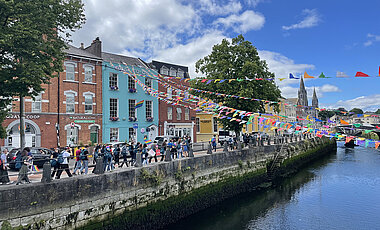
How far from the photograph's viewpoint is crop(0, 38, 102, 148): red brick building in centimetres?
2031

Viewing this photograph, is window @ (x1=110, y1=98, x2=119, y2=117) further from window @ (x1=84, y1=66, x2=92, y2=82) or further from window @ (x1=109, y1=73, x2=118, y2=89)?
window @ (x1=84, y1=66, x2=92, y2=82)

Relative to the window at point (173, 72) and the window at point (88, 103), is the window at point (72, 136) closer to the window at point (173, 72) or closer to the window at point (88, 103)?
the window at point (88, 103)

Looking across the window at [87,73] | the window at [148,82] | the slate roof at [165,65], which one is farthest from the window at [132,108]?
the slate roof at [165,65]

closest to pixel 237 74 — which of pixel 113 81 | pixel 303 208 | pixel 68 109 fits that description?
pixel 303 208

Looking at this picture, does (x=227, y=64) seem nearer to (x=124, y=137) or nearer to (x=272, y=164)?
(x=272, y=164)

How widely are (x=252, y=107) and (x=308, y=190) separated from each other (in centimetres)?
731

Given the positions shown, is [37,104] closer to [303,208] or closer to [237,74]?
[237,74]

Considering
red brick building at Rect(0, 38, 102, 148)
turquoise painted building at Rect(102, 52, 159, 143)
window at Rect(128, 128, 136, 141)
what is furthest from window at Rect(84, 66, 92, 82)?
window at Rect(128, 128, 136, 141)

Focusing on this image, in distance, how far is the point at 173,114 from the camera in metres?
Answer: 32.3

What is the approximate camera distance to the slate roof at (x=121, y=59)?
26978mm

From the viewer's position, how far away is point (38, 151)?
49.2ft

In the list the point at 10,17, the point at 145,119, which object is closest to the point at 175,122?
the point at 145,119

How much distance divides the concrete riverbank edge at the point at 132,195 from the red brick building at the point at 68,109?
10.7m

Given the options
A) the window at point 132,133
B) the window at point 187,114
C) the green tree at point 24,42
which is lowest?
the window at point 132,133
